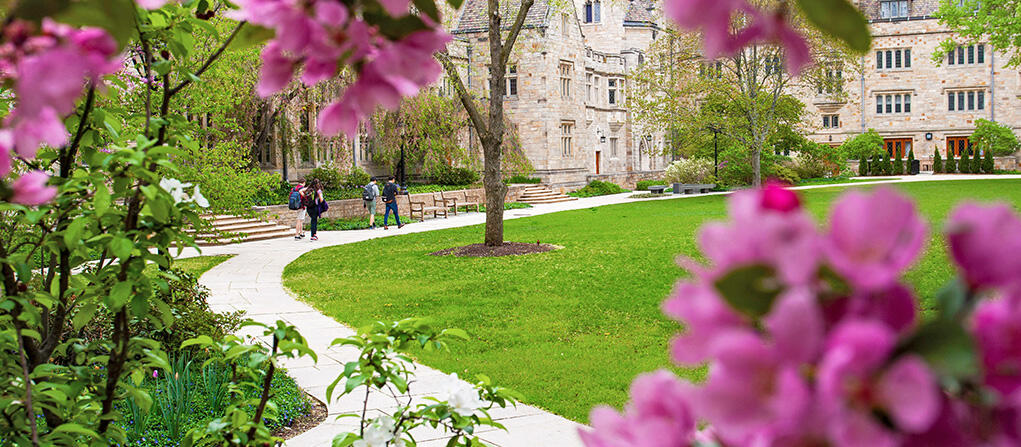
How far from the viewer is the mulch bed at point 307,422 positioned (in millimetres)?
6152

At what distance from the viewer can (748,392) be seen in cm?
62

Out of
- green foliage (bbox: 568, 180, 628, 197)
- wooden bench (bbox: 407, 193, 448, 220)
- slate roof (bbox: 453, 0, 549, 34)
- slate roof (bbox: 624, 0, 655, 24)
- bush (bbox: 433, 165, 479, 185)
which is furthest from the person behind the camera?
slate roof (bbox: 624, 0, 655, 24)

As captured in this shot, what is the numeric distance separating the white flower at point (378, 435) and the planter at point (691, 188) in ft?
135

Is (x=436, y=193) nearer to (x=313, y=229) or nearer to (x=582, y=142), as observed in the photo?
(x=313, y=229)

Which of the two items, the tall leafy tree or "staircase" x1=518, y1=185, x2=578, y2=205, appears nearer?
the tall leafy tree

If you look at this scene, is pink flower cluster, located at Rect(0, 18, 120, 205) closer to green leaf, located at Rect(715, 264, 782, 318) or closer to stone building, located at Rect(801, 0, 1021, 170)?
green leaf, located at Rect(715, 264, 782, 318)

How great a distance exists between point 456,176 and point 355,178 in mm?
6447

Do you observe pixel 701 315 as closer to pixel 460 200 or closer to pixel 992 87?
pixel 460 200

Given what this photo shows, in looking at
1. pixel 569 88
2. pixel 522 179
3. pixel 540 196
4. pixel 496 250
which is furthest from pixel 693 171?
pixel 496 250

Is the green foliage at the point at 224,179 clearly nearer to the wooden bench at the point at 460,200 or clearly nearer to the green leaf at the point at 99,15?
the green leaf at the point at 99,15

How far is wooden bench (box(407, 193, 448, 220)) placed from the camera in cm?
3067

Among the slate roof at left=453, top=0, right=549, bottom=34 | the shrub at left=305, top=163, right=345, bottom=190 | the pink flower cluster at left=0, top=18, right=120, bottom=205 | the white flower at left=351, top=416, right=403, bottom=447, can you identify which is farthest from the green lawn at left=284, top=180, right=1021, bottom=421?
the slate roof at left=453, top=0, right=549, bottom=34

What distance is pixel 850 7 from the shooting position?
0.77 meters

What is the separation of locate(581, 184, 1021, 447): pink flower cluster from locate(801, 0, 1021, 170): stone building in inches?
2362
